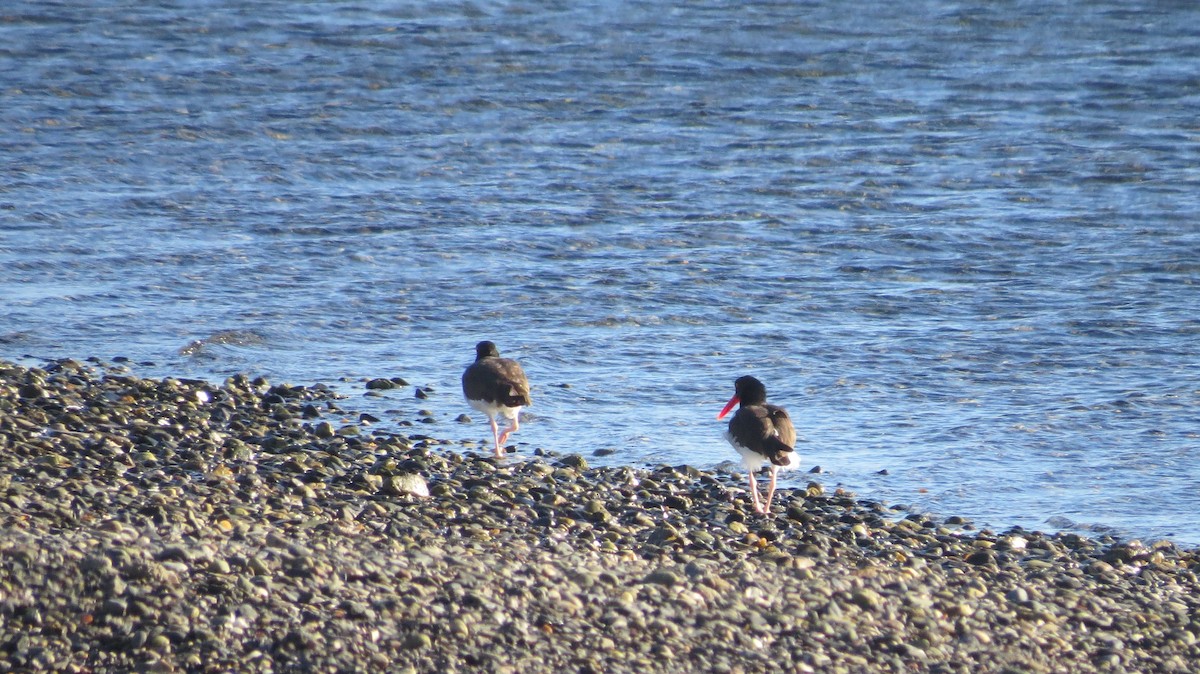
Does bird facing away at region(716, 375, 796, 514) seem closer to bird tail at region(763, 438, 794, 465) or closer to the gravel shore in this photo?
bird tail at region(763, 438, 794, 465)

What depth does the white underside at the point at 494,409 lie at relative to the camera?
10.4 meters

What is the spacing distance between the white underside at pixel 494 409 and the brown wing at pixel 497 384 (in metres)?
0.03

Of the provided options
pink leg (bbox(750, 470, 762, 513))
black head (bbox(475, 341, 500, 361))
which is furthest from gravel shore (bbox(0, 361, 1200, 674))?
black head (bbox(475, 341, 500, 361))

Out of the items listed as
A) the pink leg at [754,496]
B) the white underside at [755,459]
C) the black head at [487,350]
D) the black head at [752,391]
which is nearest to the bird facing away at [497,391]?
the black head at [487,350]

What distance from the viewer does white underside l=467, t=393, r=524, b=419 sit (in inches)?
408

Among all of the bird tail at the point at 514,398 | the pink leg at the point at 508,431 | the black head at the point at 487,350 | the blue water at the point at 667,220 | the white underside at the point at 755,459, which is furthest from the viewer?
the blue water at the point at 667,220

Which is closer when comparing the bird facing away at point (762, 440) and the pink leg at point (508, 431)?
the bird facing away at point (762, 440)

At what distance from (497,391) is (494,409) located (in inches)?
6.4

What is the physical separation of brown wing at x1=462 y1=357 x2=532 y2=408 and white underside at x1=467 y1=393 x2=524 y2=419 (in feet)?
0.10

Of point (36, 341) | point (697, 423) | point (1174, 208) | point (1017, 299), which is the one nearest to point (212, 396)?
point (36, 341)

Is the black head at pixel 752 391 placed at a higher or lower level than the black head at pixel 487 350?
higher

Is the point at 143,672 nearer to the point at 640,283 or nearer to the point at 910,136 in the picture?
the point at 640,283

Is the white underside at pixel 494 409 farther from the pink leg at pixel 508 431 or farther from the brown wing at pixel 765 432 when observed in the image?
the brown wing at pixel 765 432

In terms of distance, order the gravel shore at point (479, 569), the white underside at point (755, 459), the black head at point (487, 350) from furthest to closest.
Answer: the black head at point (487, 350), the white underside at point (755, 459), the gravel shore at point (479, 569)
